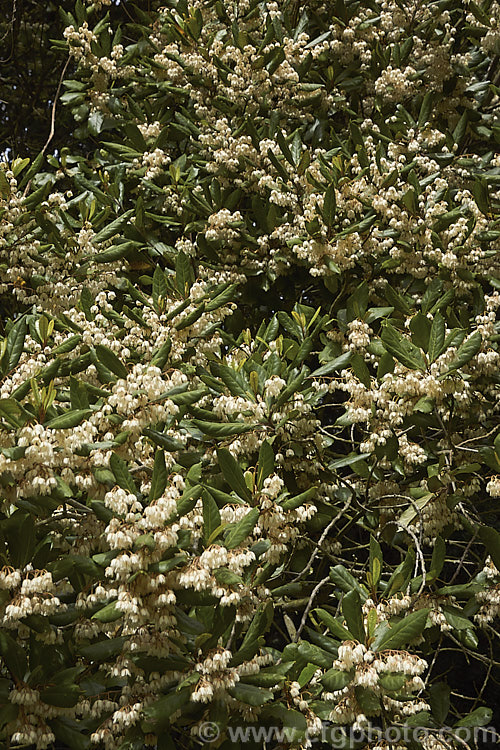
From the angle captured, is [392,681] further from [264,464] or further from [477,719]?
[477,719]

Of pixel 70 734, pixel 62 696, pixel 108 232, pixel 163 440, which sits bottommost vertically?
pixel 70 734

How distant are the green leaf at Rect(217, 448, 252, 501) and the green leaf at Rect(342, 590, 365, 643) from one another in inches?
19.0

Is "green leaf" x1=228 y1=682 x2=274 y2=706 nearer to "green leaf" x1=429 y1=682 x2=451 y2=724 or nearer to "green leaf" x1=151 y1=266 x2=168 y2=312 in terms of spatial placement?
"green leaf" x1=429 y1=682 x2=451 y2=724

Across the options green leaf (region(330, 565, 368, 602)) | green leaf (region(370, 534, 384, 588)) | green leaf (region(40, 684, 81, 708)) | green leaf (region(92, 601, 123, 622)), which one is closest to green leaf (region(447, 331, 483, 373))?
green leaf (region(370, 534, 384, 588))

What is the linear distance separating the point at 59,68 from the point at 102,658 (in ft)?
17.4

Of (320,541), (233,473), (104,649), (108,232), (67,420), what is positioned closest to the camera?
(67,420)

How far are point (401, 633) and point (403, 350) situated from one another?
1068 mm

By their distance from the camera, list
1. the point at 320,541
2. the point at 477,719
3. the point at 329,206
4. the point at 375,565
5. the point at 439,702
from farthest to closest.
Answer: the point at 329,206, the point at 439,702, the point at 477,719, the point at 320,541, the point at 375,565

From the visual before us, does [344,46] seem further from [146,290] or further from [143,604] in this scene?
[143,604]

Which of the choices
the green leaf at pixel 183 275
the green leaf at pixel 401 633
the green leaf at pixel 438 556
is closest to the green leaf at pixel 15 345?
the green leaf at pixel 183 275

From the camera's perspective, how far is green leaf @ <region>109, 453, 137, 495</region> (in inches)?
92.4

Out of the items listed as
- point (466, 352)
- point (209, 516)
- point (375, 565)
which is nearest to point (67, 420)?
point (209, 516)

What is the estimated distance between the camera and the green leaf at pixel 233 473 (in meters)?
2.60

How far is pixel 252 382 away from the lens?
117 inches
